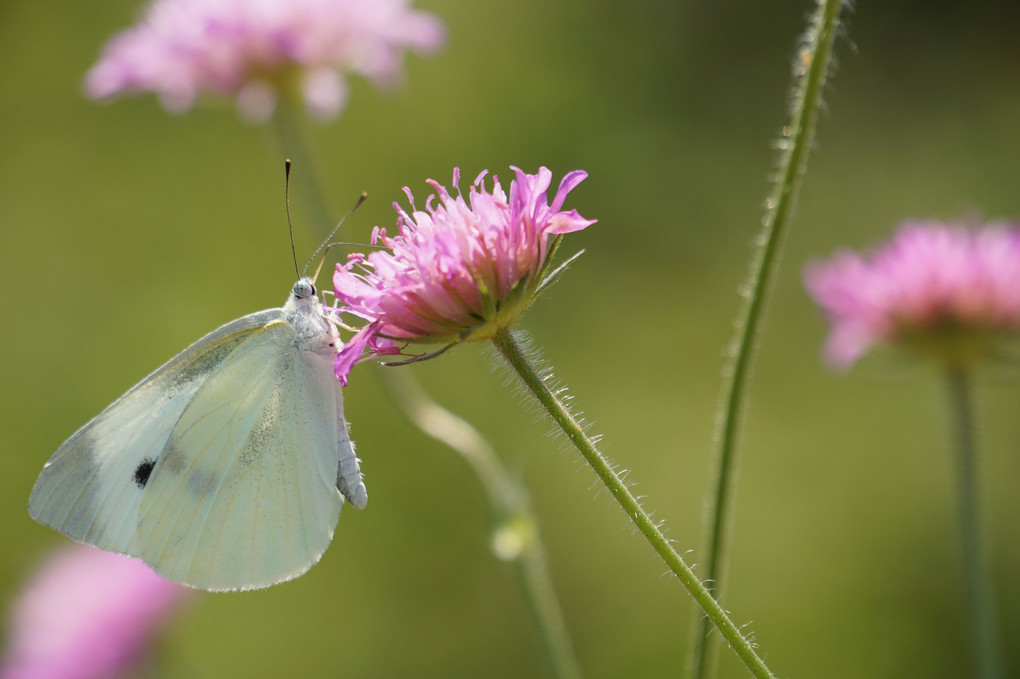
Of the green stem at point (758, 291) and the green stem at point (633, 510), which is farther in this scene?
the green stem at point (758, 291)

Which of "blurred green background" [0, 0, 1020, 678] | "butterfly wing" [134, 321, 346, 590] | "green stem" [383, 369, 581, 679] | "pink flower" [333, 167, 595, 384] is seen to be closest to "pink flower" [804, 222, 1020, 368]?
"green stem" [383, 369, 581, 679]

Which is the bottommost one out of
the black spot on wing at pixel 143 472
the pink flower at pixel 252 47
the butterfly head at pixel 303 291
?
the black spot on wing at pixel 143 472

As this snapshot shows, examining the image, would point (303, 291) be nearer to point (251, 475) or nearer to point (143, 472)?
point (251, 475)

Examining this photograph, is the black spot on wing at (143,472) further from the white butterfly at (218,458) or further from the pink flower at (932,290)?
the pink flower at (932,290)

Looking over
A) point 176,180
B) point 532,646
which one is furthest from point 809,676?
point 176,180

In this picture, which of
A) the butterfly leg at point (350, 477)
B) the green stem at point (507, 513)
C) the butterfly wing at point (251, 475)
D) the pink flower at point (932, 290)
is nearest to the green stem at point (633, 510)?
the butterfly leg at point (350, 477)

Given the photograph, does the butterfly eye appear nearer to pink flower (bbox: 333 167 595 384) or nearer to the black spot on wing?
the black spot on wing
